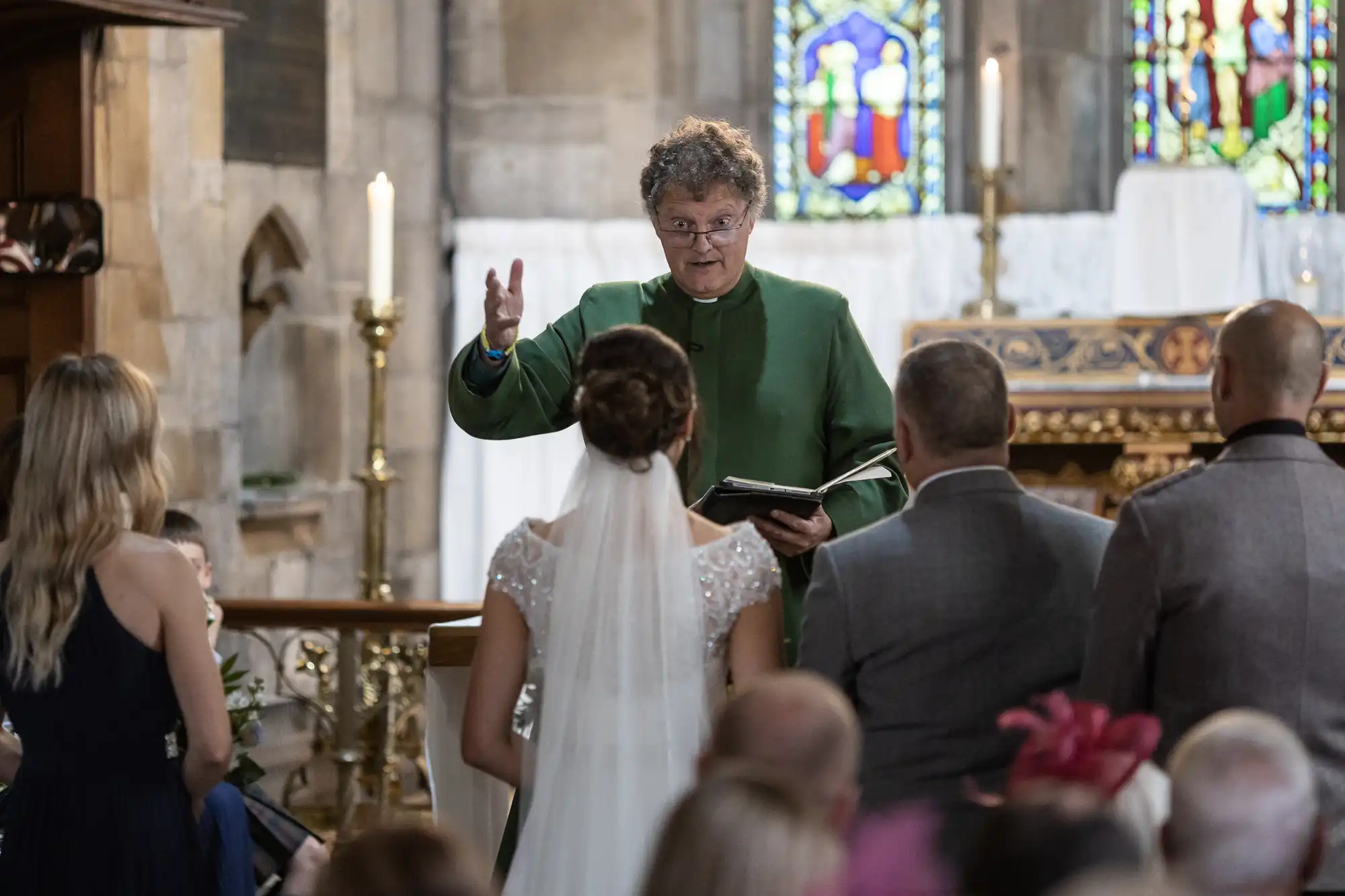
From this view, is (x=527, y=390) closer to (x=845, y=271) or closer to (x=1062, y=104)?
(x=845, y=271)

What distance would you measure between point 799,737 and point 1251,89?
7.73m

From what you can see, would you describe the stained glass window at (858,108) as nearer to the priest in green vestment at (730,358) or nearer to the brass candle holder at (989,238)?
the brass candle holder at (989,238)

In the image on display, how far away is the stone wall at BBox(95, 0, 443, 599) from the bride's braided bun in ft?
11.3

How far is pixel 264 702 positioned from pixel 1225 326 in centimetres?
474

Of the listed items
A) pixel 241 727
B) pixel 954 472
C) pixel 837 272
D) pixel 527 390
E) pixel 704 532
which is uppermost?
pixel 837 272

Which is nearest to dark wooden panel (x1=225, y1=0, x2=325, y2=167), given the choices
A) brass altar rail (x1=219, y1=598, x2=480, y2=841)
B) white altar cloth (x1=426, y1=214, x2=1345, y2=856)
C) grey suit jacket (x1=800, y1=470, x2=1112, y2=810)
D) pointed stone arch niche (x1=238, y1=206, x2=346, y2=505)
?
pointed stone arch niche (x1=238, y1=206, x2=346, y2=505)

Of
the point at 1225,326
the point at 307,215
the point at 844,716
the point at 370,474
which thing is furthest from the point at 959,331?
the point at 844,716

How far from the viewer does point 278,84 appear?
7.79 metres

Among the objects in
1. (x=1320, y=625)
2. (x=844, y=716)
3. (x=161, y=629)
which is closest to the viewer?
(x=844, y=716)

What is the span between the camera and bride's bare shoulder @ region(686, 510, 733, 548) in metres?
3.20

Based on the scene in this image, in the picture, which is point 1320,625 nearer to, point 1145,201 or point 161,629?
point 161,629

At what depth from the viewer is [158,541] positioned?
3.40m

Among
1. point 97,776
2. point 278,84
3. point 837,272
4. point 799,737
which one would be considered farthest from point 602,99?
point 799,737

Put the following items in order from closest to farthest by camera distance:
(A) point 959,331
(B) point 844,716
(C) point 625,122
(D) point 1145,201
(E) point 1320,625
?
(B) point 844,716 → (E) point 1320,625 → (A) point 959,331 → (D) point 1145,201 → (C) point 625,122
